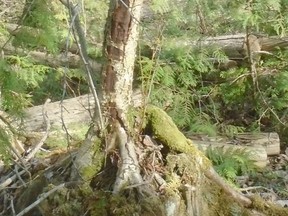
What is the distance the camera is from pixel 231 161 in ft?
17.8

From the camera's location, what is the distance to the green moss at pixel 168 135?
374 centimetres

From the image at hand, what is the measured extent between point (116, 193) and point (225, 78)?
12.4 ft

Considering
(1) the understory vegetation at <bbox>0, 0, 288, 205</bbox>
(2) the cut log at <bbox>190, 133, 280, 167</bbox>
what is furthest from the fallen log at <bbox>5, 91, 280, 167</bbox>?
(1) the understory vegetation at <bbox>0, 0, 288, 205</bbox>

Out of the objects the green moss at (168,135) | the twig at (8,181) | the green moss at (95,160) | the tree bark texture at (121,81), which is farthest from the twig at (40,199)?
the green moss at (168,135)

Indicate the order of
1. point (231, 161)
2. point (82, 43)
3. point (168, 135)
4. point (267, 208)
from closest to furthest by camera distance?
point (82, 43) → point (168, 135) → point (267, 208) → point (231, 161)

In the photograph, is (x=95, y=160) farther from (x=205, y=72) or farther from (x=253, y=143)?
(x=205, y=72)

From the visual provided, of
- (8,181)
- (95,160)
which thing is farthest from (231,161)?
(8,181)

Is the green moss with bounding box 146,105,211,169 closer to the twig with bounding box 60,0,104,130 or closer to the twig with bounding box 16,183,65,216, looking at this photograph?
the twig with bounding box 60,0,104,130

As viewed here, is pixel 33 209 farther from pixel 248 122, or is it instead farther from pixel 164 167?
pixel 248 122

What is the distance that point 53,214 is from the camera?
3475mm

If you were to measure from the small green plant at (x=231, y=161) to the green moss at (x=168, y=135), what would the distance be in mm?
1544

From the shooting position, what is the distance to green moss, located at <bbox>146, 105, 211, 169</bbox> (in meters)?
3.74

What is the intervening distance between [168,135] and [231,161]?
5.93ft

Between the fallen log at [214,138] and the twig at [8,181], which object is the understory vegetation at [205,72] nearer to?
the fallen log at [214,138]
